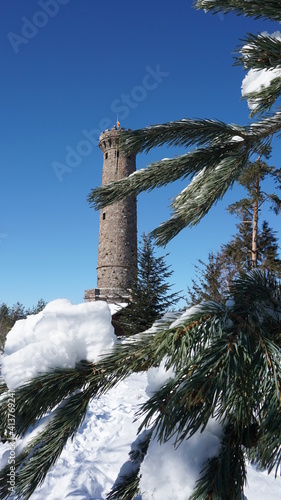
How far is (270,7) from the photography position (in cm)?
137

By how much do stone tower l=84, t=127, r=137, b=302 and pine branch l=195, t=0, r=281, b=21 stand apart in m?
23.6

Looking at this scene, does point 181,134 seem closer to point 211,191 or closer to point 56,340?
point 211,191

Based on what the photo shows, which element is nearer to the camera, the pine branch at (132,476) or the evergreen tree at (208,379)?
the evergreen tree at (208,379)

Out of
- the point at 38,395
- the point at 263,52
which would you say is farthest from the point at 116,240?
the point at 38,395

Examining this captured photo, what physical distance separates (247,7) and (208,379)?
1.58 meters

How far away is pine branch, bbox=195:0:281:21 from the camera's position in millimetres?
1390

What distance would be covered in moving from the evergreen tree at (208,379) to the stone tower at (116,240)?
78.0ft

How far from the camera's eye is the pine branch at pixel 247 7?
4.56ft

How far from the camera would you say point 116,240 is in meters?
26.7

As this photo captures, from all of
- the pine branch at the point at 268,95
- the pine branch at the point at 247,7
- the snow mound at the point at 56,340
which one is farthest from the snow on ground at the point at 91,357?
the pine branch at the point at 247,7

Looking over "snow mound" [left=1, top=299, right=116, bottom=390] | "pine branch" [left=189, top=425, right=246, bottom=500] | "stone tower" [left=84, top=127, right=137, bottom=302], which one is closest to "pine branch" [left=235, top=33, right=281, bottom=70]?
"snow mound" [left=1, top=299, right=116, bottom=390]

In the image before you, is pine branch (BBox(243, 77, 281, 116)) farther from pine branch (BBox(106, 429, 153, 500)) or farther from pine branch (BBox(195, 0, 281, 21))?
pine branch (BBox(106, 429, 153, 500))

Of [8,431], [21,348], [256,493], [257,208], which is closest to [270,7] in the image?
[21,348]

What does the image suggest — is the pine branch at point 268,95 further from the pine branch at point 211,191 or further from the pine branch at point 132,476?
the pine branch at point 132,476
